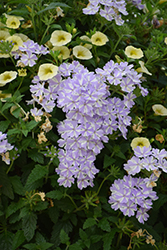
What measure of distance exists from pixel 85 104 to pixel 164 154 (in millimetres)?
502

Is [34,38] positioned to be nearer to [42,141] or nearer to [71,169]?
[42,141]

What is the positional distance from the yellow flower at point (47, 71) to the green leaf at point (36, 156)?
1.34 feet

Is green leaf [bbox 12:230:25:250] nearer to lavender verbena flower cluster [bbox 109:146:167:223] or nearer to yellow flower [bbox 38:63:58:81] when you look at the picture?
lavender verbena flower cluster [bbox 109:146:167:223]

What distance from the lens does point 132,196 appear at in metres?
1.19

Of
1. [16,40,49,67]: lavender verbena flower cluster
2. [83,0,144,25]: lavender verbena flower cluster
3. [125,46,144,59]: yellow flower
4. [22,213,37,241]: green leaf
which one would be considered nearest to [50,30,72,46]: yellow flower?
[16,40,49,67]: lavender verbena flower cluster

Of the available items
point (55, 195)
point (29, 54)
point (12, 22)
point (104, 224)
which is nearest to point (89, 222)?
point (104, 224)

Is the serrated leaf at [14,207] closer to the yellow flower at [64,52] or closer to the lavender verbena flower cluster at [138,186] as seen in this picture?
the lavender verbena flower cluster at [138,186]

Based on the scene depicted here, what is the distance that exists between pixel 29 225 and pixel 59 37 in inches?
44.1

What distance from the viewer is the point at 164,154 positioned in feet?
3.95

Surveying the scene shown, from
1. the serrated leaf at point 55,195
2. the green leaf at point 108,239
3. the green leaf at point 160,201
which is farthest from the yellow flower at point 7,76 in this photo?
the green leaf at point 160,201

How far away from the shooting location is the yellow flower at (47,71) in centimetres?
124

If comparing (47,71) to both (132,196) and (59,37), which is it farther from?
(132,196)

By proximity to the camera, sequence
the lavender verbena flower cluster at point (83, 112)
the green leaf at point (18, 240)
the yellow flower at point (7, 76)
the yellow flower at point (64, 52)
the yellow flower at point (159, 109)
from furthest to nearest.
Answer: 1. the yellow flower at point (159, 109)
2. the yellow flower at point (64, 52)
3. the yellow flower at point (7, 76)
4. the green leaf at point (18, 240)
5. the lavender verbena flower cluster at point (83, 112)

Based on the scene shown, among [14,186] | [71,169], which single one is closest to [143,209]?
[71,169]
